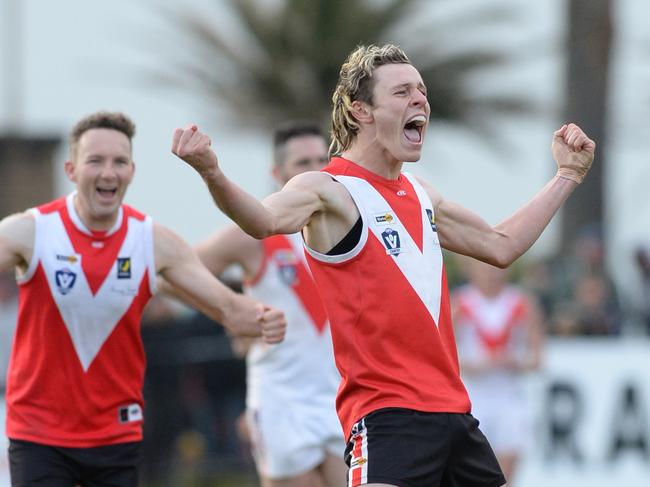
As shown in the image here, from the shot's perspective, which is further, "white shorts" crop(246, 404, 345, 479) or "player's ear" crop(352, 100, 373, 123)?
"white shorts" crop(246, 404, 345, 479)

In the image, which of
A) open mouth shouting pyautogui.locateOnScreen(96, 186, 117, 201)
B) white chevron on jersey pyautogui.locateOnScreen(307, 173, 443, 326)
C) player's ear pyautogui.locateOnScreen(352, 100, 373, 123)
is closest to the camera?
white chevron on jersey pyautogui.locateOnScreen(307, 173, 443, 326)

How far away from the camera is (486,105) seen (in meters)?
22.5

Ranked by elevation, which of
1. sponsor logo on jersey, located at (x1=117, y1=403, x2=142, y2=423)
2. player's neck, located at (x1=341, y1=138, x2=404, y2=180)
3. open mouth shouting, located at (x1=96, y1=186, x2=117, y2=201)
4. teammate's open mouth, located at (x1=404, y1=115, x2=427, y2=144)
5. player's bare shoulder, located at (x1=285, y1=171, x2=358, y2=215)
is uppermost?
open mouth shouting, located at (x1=96, y1=186, x2=117, y2=201)

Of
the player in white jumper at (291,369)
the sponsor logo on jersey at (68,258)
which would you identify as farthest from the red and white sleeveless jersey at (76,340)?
the player in white jumper at (291,369)

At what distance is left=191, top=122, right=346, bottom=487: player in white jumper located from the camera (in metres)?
8.22

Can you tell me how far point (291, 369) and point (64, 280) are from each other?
1809mm

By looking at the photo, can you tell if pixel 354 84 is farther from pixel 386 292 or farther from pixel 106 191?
pixel 106 191

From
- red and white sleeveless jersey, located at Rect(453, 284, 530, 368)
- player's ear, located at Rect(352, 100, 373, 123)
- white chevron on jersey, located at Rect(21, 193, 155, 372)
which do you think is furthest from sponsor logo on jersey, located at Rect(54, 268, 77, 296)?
red and white sleeveless jersey, located at Rect(453, 284, 530, 368)

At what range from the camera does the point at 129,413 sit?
23.1 feet

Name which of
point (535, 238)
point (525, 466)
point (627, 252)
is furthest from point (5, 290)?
point (535, 238)

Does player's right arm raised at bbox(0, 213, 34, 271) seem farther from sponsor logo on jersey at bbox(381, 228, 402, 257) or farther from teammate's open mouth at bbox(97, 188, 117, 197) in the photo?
sponsor logo on jersey at bbox(381, 228, 402, 257)

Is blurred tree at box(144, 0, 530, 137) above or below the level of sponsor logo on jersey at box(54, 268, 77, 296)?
above

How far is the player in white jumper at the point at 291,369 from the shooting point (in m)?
8.22

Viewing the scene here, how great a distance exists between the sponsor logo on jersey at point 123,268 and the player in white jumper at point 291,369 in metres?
1.27
